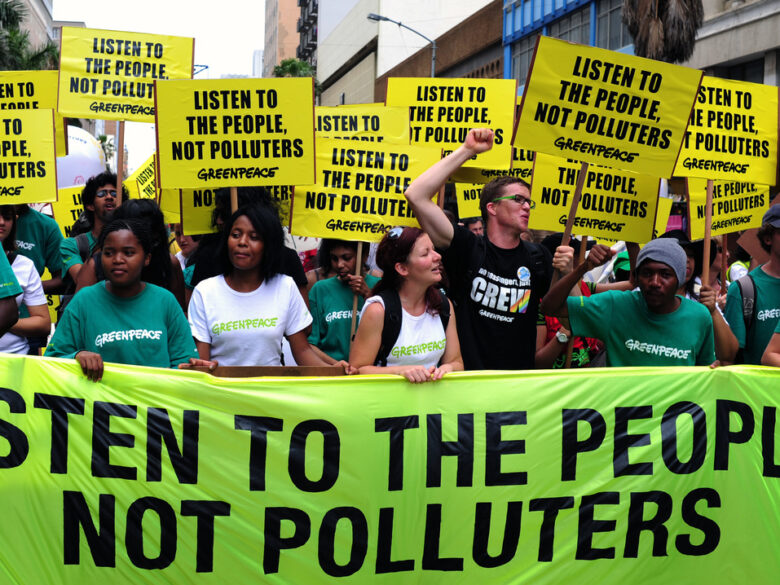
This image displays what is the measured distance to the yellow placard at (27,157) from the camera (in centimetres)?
637

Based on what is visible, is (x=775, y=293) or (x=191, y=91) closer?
(x=775, y=293)

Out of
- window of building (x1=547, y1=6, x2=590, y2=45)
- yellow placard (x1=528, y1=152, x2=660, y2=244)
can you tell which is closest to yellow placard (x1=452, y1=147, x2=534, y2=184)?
yellow placard (x1=528, y1=152, x2=660, y2=244)

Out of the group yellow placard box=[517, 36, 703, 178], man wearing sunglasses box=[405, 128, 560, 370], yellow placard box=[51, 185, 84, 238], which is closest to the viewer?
man wearing sunglasses box=[405, 128, 560, 370]

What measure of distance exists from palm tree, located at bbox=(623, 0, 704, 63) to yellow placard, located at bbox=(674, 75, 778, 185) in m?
12.9

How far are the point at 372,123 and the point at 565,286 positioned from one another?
2.64m

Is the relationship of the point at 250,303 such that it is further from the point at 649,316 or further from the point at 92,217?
the point at 92,217

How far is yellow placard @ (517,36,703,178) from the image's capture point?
520cm

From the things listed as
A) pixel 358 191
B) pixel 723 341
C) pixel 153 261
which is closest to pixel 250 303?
pixel 153 261

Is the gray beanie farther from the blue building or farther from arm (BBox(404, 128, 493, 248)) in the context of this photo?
the blue building

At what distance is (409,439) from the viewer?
401 cm

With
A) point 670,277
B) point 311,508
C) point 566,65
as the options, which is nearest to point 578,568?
point 311,508

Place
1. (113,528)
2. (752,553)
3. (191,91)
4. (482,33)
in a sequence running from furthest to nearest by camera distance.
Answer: (482,33)
(191,91)
(752,553)
(113,528)

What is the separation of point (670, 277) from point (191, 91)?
2926mm

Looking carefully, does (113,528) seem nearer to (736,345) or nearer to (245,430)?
(245,430)
